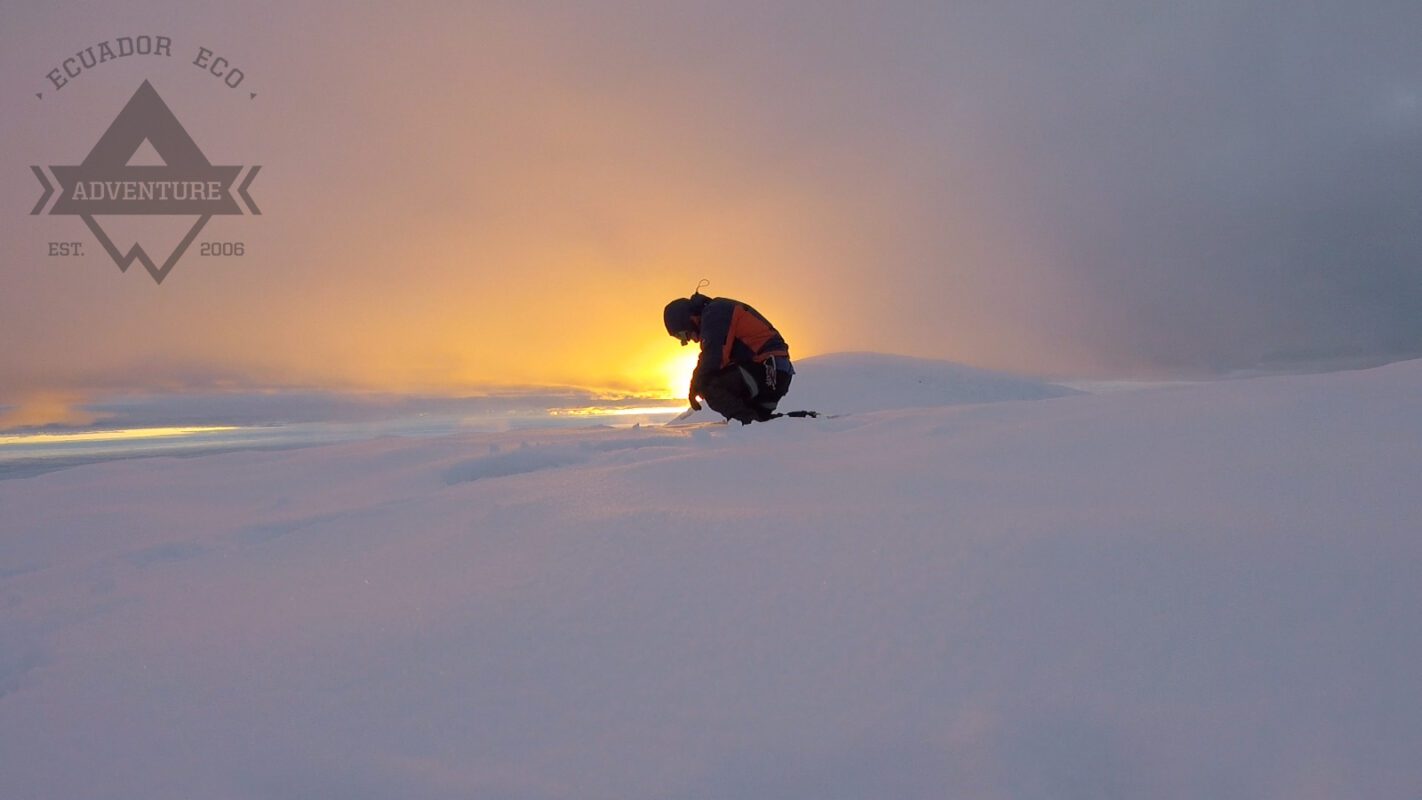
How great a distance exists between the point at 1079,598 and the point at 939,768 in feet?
1.73

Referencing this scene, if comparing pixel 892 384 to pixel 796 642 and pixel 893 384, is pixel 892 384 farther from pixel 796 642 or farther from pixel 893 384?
pixel 796 642

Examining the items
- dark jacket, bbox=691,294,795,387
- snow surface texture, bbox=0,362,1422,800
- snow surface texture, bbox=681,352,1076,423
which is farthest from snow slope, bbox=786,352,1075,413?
snow surface texture, bbox=0,362,1422,800

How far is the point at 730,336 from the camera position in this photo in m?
5.51

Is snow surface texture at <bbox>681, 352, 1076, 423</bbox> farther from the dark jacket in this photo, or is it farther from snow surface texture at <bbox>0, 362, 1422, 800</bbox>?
snow surface texture at <bbox>0, 362, 1422, 800</bbox>

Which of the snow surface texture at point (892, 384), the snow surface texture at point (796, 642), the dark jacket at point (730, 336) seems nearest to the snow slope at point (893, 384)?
the snow surface texture at point (892, 384)

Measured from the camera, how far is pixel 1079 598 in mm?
1510

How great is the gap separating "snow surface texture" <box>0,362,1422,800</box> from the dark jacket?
114 inches

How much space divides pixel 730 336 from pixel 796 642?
4124 mm

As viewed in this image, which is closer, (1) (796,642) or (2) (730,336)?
(1) (796,642)

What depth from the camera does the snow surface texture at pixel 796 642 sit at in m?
1.18

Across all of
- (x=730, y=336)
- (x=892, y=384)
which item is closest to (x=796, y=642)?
(x=730, y=336)

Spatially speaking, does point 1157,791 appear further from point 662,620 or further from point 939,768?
point 662,620

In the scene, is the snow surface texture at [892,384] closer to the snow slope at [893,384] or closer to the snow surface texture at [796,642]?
the snow slope at [893,384]

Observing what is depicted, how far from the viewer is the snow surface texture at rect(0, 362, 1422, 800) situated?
118 cm
